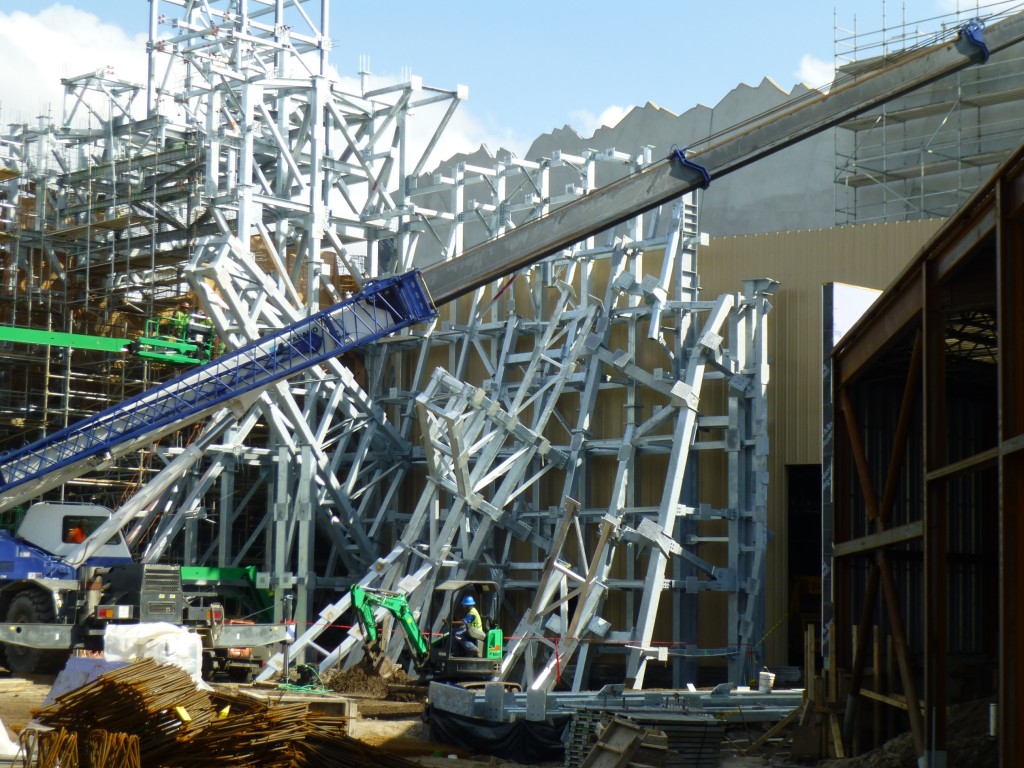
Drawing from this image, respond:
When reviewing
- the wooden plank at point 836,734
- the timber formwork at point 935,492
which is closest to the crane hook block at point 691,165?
the timber formwork at point 935,492

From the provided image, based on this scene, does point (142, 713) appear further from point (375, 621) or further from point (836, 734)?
point (375, 621)

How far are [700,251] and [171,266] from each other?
14.0 meters

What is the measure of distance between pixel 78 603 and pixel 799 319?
45.6 feet

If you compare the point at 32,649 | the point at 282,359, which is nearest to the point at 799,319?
the point at 282,359

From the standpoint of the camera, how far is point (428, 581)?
26.1m

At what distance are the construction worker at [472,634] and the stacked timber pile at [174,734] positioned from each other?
816 centimetres

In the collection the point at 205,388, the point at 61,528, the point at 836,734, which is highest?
the point at 205,388

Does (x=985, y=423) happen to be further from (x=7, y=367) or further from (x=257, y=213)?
(x=7, y=367)

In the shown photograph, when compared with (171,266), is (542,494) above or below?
below

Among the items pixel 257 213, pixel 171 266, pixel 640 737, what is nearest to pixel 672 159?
pixel 640 737

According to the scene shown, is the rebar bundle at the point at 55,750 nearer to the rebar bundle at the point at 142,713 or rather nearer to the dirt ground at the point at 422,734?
the rebar bundle at the point at 142,713

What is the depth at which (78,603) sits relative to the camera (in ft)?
82.0

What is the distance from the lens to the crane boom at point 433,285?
19.2 metres

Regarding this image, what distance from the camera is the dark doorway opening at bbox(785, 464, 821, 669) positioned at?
26750 millimetres
